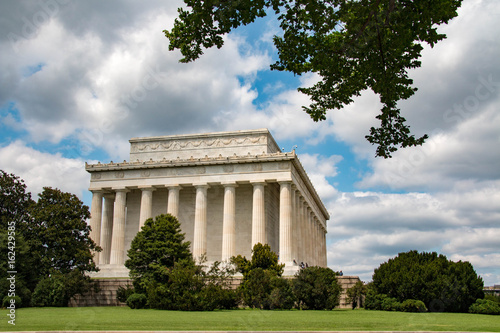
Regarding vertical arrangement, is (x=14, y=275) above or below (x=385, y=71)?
below

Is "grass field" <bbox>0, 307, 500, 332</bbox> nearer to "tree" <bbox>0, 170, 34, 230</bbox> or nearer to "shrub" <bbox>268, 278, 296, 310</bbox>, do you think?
"shrub" <bbox>268, 278, 296, 310</bbox>

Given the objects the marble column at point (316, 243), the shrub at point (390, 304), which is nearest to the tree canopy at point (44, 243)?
the shrub at point (390, 304)

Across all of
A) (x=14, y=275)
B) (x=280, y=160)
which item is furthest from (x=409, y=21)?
(x=280, y=160)

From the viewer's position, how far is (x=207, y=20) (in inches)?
610

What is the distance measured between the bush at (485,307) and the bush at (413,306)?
3.06 metres

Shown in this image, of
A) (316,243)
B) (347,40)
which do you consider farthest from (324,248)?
(347,40)

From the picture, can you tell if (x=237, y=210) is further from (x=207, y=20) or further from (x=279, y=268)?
(x=207, y=20)

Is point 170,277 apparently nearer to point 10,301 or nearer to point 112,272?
point 10,301

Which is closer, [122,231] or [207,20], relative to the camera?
[207,20]

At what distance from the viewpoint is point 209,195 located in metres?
60.3

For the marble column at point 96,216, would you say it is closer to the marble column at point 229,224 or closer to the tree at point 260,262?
the marble column at point 229,224

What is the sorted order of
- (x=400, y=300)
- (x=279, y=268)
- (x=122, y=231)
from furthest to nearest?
(x=122, y=231) < (x=279, y=268) < (x=400, y=300)

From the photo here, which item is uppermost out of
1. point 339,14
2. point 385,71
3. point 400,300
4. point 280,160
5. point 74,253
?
point 280,160

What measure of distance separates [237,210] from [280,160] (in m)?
9.85
